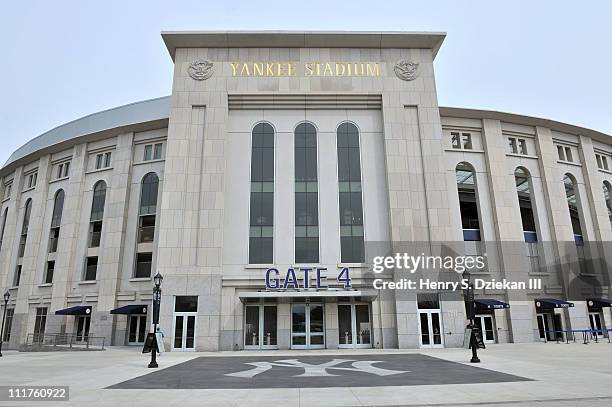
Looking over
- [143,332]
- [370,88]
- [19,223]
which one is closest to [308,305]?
[143,332]

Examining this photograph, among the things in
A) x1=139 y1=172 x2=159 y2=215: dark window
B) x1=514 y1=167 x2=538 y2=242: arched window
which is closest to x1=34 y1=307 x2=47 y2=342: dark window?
x1=139 y1=172 x2=159 y2=215: dark window

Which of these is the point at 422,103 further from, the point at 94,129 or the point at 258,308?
the point at 94,129

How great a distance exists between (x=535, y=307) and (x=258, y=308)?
75.1ft

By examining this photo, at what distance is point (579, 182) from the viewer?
39.0m

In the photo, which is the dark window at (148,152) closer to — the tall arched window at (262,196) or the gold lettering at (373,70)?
the tall arched window at (262,196)

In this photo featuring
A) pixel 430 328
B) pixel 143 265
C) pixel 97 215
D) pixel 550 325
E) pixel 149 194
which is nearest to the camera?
pixel 430 328

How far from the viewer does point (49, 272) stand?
39719 mm

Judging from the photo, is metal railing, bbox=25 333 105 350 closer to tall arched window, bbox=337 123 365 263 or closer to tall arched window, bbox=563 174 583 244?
tall arched window, bbox=337 123 365 263

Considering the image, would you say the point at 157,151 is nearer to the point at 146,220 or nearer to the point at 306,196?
the point at 146,220

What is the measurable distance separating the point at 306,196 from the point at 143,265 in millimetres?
16412

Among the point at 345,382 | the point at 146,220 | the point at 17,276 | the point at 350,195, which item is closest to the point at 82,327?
the point at 146,220

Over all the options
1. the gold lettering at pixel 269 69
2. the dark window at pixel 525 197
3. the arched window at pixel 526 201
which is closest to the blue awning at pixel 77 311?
the gold lettering at pixel 269 69

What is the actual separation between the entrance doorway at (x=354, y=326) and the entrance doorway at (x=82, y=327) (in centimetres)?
2246

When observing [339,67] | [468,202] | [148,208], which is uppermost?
[339,67]
